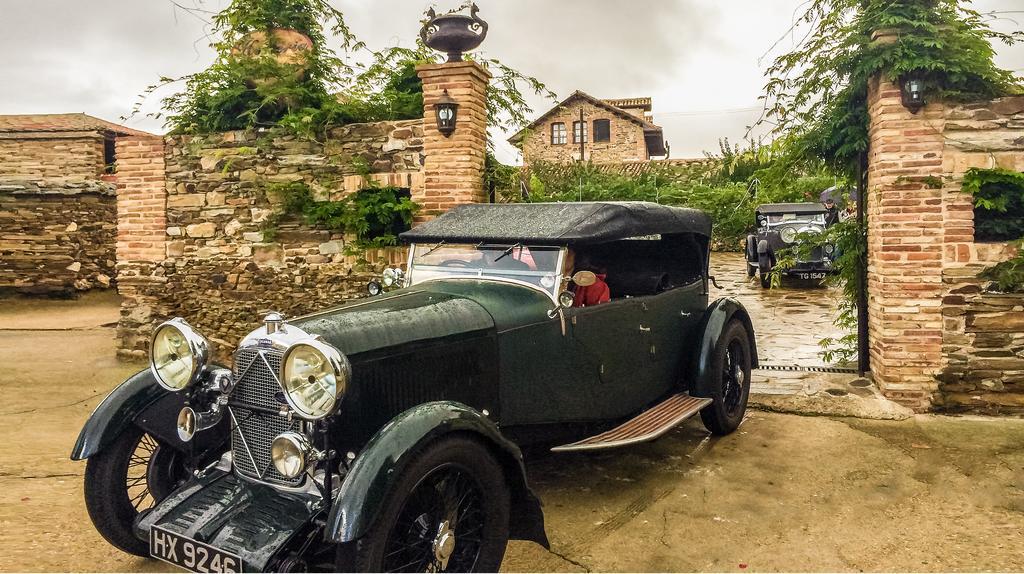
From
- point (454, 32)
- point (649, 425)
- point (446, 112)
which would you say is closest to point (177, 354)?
point (649, 425)

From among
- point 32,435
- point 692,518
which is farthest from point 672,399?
point 32,435

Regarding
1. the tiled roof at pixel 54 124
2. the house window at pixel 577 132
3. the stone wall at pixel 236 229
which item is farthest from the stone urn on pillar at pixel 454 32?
the house window at pixel 577 132

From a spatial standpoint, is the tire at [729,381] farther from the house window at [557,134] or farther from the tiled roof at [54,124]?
the house window at [557,134]

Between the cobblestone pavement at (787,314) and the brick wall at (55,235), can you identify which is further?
the brick wall at (55,235)

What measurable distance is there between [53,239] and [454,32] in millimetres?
11510

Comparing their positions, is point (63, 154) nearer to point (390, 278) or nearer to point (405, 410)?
point (390, 278)

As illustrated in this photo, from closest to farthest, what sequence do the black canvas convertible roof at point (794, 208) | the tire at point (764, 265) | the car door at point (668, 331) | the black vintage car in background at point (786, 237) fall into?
the car door at point (668, 331), the black vintage car in background at point (786, 237), the tire at point (764, 265), the black canvas convertible roof at point (794, 208)

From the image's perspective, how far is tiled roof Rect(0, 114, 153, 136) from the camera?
637 inches

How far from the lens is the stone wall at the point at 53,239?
14125 mm

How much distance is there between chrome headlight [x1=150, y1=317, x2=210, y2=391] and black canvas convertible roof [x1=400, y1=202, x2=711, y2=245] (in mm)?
1562

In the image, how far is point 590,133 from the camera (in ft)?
102

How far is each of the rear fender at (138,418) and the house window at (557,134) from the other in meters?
29.3

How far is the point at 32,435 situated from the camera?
5.53 metres

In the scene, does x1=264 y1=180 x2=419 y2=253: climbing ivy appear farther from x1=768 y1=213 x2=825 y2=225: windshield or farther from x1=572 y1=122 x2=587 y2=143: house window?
x1=572 y1=122 x2=587 y2=143: house window
